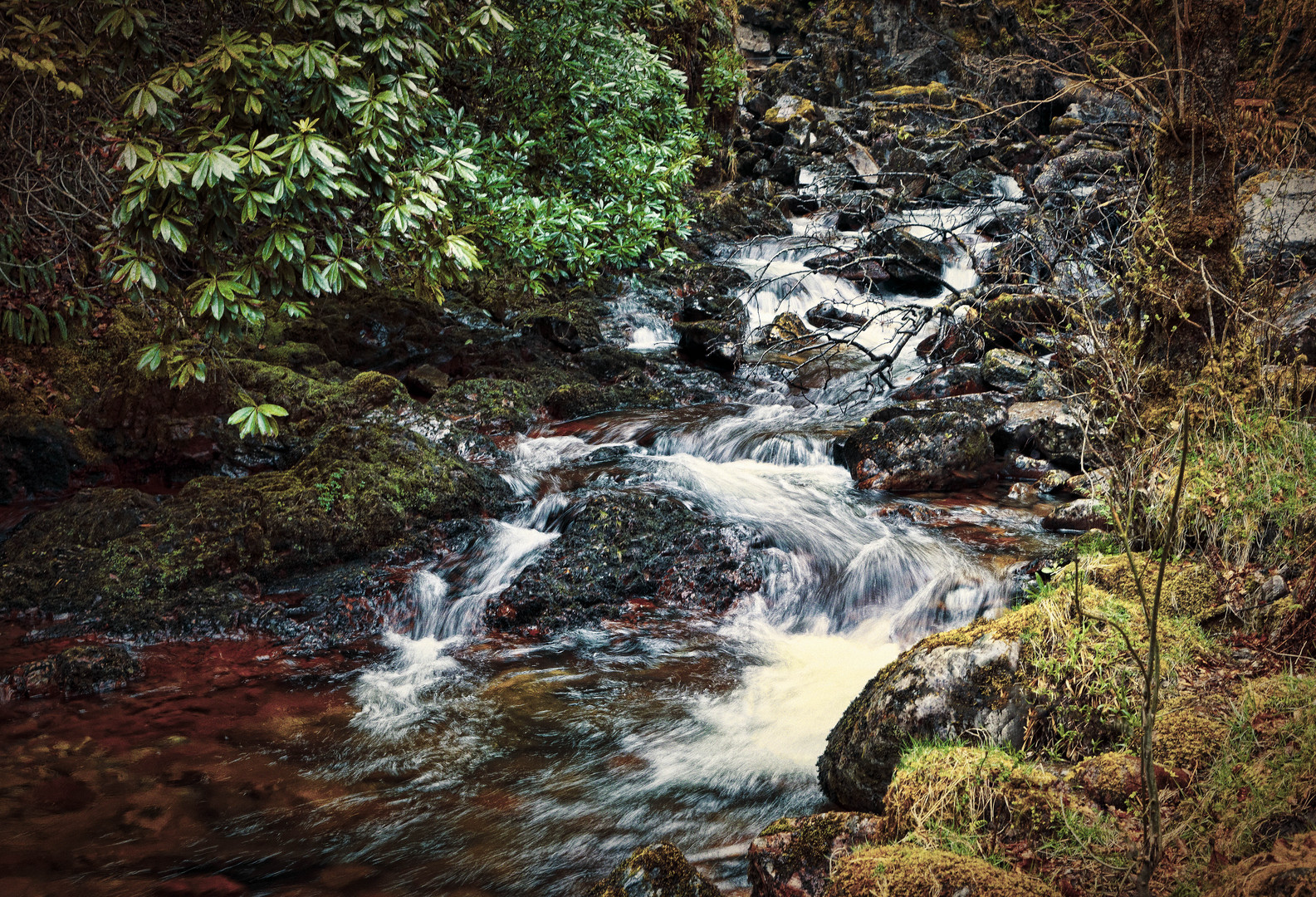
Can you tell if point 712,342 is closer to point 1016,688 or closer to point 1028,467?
point 1028,467

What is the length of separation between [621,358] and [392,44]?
8.38m

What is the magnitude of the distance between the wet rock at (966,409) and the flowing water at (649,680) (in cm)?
98

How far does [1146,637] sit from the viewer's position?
3.29m

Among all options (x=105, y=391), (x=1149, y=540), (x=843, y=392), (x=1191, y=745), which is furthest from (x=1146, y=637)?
(x=105, y=391)

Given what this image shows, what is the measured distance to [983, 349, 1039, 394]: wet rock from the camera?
9.85 metres

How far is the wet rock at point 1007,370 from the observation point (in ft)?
32.3

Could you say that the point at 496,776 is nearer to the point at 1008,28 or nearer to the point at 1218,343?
the point at 1218,343

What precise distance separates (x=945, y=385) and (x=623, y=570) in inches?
238

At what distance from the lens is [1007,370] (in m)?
10.0

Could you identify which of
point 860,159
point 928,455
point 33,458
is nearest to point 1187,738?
point 928,455

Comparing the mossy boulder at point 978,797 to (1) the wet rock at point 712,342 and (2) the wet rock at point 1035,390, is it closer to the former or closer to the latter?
(2) the wet rock at point 1035,390

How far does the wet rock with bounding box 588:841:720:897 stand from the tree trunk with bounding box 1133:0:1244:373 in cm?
395

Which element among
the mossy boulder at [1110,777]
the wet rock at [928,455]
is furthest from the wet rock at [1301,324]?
the mossy boulder at [1110,777]

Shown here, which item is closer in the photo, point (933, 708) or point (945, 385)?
point (933, 708)
